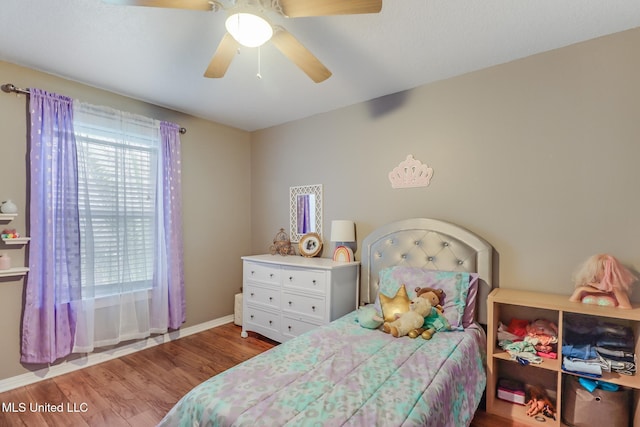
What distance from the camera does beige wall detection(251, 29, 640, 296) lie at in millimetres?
1897

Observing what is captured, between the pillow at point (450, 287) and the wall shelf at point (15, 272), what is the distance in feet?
9.00

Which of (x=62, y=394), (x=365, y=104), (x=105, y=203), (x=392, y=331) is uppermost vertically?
(x=365, y=104)

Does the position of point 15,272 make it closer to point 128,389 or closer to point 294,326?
point 128,389

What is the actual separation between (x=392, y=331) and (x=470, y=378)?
49 centimetres

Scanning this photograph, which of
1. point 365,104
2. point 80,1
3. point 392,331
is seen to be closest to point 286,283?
point 392,331

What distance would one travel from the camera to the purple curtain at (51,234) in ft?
7.57

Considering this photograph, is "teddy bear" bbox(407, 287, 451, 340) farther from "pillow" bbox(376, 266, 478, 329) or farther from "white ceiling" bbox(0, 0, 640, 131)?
"white ceiling" bbox(0, 0, 640, 131)

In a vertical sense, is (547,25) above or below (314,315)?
above

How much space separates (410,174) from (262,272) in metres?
1.79

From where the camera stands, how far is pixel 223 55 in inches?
68.1

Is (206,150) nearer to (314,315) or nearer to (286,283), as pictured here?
(286,283)

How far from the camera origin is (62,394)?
2.21 metres

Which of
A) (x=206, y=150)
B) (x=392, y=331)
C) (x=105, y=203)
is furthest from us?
(x=206, y=150)

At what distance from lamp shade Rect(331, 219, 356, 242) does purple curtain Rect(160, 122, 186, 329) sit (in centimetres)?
168
